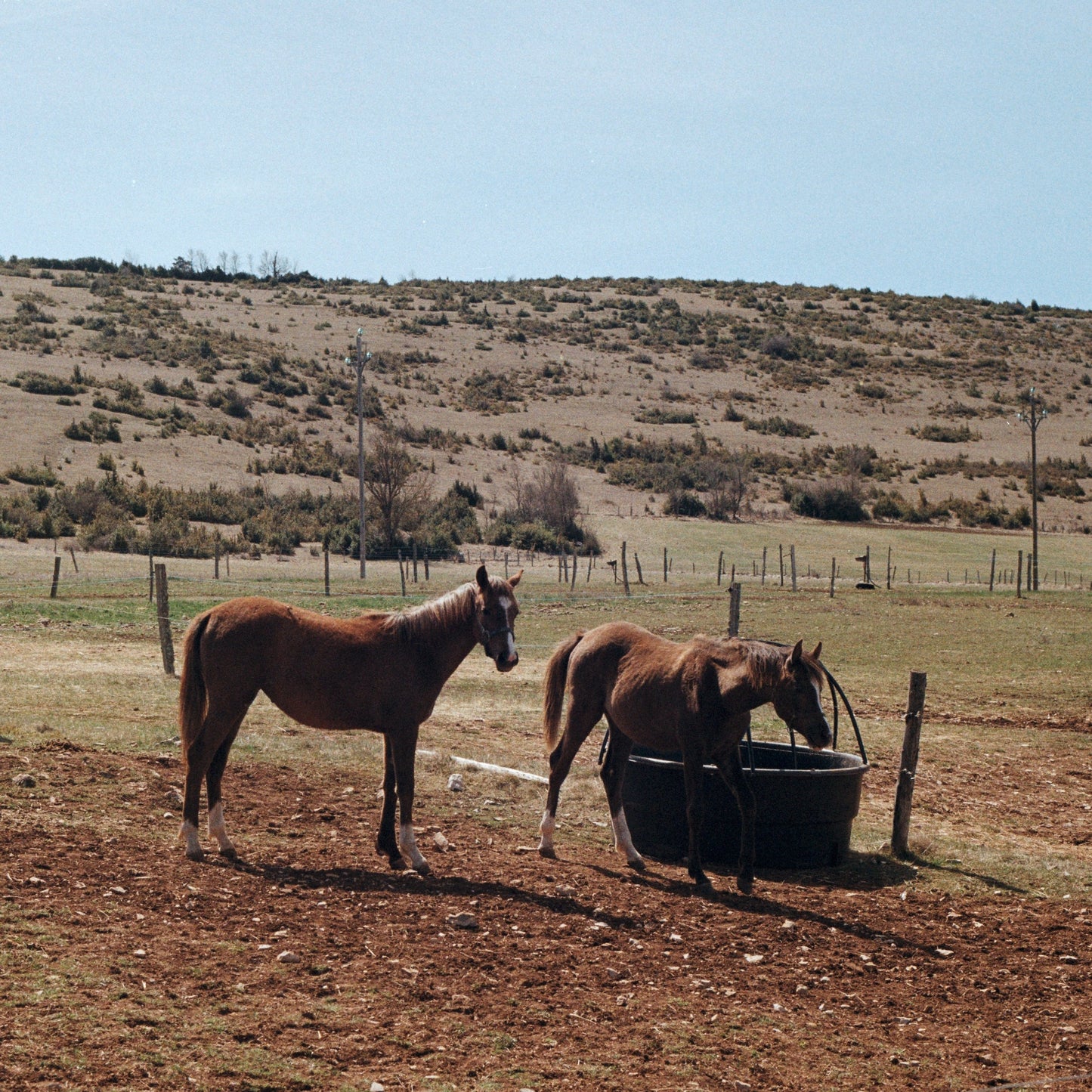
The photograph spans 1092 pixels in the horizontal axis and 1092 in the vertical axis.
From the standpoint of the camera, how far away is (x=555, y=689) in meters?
9.64

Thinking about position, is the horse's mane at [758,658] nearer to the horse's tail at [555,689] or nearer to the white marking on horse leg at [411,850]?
the horse's tail at [555,689]

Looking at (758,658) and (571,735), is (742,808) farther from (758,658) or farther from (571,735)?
(571,735)

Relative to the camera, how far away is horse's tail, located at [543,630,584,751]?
31.6ft

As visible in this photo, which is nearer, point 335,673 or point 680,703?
point 335,673

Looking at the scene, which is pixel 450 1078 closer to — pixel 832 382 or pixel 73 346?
pixel 73 346

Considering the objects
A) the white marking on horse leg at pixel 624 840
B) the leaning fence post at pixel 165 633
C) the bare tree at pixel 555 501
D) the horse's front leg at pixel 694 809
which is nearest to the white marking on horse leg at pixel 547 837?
the white marking on horse leg at pixel 624 840

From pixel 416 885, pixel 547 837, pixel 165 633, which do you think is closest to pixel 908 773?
pixel 547 837

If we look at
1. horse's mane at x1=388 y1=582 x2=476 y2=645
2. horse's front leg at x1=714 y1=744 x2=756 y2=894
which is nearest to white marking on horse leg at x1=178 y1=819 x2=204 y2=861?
horse's mane at x1=388 y1=582 x2=476 y2=645

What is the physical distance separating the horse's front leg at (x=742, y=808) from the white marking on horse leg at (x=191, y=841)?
370 centimetres

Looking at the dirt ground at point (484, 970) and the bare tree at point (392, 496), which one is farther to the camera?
the bare tree at point (392, 496)

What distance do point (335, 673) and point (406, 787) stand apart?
0.94 metres

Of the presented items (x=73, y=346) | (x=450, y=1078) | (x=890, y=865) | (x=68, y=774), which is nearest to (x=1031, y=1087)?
(x=450, y=1078)

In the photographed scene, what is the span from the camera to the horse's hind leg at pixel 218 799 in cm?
837

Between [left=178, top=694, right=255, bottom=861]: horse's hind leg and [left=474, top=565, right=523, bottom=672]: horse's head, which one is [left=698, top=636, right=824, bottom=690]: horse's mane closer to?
[left=474, top=565, right=523, bottom=672]: horse's head
